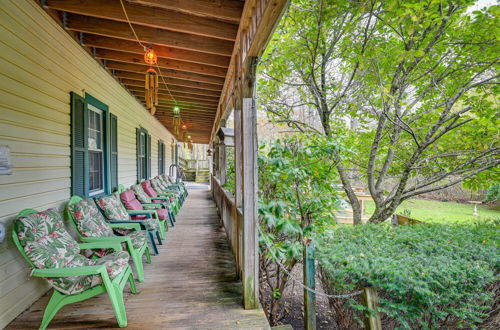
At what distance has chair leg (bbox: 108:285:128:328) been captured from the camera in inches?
78.3

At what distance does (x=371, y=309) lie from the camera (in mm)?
1760

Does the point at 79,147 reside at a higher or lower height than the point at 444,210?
higher

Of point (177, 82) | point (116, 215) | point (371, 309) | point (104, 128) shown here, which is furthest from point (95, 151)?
point (371, 309)

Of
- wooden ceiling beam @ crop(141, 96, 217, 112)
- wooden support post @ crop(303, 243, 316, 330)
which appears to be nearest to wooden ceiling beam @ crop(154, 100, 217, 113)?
wooden ceiling beam @ crop(141, 96, 217, 112)

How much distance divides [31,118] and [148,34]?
5.92 feet

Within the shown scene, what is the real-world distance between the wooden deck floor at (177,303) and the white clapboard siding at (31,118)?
422 millimetres

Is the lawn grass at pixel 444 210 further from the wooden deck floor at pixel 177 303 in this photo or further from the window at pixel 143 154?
the wooden deck floor at pixel 177 303

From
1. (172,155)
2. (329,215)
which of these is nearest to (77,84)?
(329,215)

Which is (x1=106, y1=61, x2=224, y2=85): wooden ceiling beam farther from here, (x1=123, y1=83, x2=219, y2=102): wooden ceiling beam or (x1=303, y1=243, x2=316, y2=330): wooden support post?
(x1=303, y1=243, x2=316, y2=330): wooden support post

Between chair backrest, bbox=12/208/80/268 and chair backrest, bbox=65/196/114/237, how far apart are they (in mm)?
393

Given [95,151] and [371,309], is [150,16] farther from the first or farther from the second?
[371,309]

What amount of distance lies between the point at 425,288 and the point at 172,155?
528 inches

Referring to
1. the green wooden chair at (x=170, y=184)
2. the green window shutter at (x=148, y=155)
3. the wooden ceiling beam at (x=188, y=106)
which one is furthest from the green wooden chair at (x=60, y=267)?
the green wooden chair at (x=170, y=184)

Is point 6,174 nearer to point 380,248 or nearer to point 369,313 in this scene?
point 369,313
